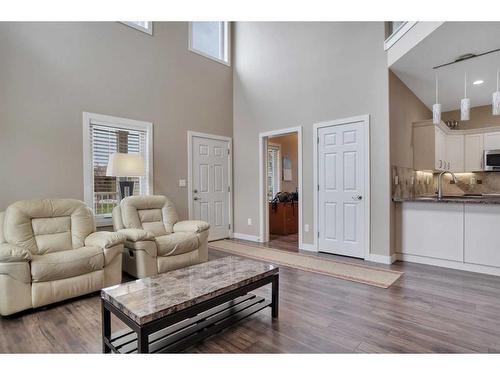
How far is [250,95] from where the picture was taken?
5.48 meters

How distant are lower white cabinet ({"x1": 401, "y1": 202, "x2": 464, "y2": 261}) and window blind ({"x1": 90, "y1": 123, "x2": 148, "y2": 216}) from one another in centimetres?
410

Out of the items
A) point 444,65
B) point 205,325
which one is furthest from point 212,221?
point 444,65

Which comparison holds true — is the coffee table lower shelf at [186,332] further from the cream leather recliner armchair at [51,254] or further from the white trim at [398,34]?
the white trim at [398,34]

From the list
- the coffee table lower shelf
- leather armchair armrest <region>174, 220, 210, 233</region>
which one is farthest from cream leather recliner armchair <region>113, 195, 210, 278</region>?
the coffee table lower shelf

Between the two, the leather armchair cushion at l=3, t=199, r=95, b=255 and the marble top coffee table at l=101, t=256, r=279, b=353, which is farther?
the leather armchair cushion at l=3, t=199, r=95, b=255

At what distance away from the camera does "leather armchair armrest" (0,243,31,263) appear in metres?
2.29

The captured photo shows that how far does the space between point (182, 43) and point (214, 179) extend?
2440mm

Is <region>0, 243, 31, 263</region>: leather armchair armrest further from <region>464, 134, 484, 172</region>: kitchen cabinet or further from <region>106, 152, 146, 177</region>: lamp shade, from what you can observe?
<region>464, 134, 484, 172</region>: kitchen cabinet

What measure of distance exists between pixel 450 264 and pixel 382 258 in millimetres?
776

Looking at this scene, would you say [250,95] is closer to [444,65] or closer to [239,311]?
[444,65]

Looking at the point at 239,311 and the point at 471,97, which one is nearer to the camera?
the point at 239,311

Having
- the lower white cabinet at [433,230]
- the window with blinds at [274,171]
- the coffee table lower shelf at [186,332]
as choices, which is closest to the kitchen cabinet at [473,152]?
the lower white cabinet at [433,230]

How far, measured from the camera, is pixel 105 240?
9.46 ft

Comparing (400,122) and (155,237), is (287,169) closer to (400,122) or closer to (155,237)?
(400,122)
